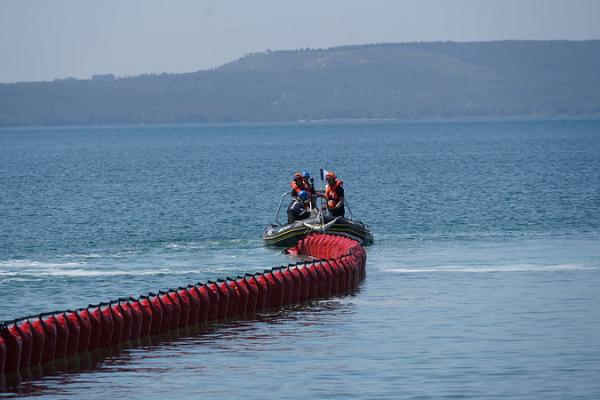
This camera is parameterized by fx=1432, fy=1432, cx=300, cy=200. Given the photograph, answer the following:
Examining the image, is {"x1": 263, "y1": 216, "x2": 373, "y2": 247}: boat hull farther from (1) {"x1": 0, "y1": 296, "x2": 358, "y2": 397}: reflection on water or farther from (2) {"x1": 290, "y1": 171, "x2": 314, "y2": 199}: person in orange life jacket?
(1) {"x1": 0, "y1": 296, "x2": 358, "y2": 397}: reflection on water

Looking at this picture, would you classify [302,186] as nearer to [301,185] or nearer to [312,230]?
[301,185]

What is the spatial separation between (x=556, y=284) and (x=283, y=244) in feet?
38.7

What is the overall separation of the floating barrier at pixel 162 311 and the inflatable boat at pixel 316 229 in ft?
18.5

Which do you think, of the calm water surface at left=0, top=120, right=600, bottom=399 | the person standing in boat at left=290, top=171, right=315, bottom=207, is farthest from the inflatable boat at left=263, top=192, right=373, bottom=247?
the calm water surface at left=0, top=120, right=600, bottom=399

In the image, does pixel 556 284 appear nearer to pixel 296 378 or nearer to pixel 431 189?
pixel 296 378

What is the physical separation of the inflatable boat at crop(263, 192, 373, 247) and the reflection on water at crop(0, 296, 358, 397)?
10.8 m

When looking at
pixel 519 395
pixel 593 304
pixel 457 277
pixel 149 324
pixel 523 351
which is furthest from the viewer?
pixel 457 277

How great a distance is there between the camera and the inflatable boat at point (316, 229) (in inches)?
1681

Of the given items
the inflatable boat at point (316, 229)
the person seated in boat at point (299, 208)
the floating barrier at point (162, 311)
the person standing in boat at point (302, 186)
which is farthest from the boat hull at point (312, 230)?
the floating barrier at point (162, 311)

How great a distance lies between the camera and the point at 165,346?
26422 mm

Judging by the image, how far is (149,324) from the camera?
2717 centimetres

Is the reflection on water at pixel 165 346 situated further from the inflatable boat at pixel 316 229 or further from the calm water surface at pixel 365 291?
the inflatable boat at pixel 316 229

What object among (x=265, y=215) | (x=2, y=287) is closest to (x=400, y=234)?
(x=265, y=215)

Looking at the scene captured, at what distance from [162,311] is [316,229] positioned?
50.4 feet
